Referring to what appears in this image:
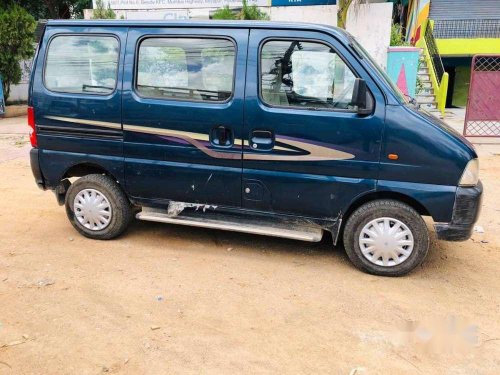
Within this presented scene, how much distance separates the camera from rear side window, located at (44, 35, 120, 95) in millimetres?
4473

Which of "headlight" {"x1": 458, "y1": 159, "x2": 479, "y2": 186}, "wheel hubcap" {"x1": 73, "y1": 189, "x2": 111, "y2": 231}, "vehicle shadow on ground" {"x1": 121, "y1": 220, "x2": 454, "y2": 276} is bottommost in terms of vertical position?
"vehicle shadow on ground" {"x1": 121, "y1": 220, "x2": 454, "y2": 276}

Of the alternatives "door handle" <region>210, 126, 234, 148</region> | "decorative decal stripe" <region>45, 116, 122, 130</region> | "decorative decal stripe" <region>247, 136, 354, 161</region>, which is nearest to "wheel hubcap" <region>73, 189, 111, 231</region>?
"decorative decal stripe" <region>45, 116, 122, 130</region>

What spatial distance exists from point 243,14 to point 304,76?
31.0ft

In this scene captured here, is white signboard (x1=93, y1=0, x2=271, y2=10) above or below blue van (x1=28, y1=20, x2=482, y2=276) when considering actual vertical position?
above

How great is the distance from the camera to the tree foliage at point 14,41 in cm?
1353

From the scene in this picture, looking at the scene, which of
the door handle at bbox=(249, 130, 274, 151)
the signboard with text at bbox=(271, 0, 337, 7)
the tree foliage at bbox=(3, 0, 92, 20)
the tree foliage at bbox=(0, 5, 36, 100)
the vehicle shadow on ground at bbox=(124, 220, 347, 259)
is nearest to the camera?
the door handle at bbox=(249, 130, 274, 151)

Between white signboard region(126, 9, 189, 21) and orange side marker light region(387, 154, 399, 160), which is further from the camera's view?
white signboard region(126, 9, 189, 21)

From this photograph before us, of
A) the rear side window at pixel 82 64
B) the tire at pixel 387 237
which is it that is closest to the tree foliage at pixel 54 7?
the rear side window at pixel 82 64

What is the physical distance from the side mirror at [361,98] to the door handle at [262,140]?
76cm

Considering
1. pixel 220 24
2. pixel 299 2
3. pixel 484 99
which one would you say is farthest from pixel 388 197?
pixel 299 2

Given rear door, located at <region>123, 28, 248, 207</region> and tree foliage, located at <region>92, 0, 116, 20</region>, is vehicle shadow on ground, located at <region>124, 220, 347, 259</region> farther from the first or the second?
tree foliage, located at <region>92, 0, 116, 20</region>

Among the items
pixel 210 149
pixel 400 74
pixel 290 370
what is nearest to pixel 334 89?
pixel 210 149

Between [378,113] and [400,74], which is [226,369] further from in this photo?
[400,74]

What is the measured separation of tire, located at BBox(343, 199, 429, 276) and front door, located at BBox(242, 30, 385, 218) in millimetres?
204
